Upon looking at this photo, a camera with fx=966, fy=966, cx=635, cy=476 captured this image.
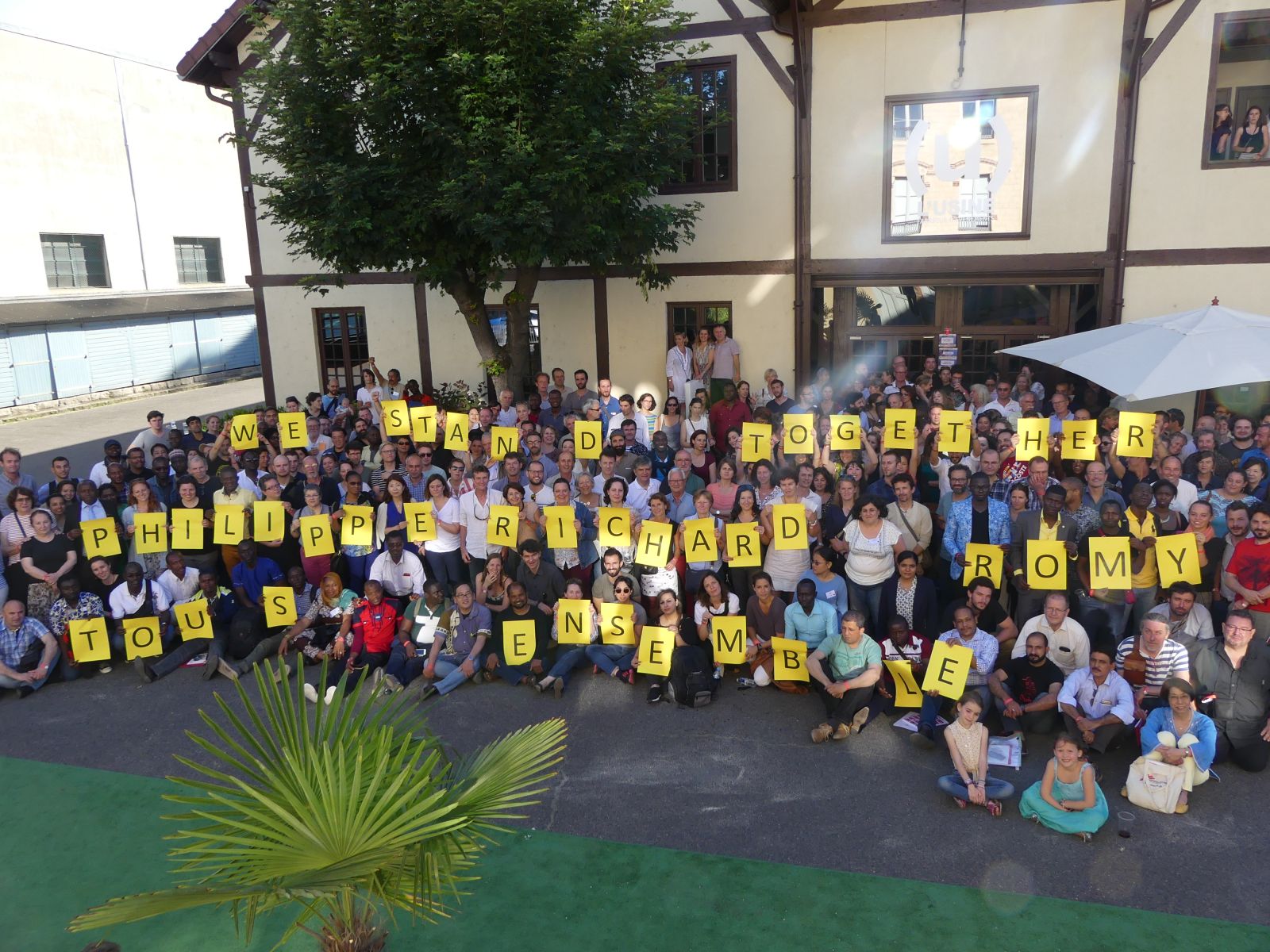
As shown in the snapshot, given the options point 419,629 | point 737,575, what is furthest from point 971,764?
point 419,629

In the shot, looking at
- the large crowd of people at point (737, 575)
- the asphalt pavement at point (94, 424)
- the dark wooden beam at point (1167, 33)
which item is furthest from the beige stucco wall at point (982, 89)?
the asphalt pavement at point (94, 424)

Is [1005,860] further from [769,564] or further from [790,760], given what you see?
[769,564]

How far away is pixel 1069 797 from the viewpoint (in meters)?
6.55

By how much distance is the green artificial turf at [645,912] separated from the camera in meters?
5.62

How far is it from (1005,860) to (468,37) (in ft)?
34.6

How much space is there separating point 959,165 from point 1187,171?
3019 millimetres

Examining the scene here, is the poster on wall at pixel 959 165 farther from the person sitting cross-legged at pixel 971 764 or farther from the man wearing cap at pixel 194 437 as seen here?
the man wearing cap at pixel 194 437

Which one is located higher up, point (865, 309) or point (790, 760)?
point (865, 309)

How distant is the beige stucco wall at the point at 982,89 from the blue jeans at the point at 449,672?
9.19 metres

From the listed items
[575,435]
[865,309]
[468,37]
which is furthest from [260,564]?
[865,309]

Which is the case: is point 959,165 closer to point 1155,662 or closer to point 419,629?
point 1155,662

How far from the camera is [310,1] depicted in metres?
12.2

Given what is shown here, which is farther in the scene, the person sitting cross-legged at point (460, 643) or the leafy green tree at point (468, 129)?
the leafy green tree at point (468, 129)

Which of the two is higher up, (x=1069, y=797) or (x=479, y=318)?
(x=479, y=318)
